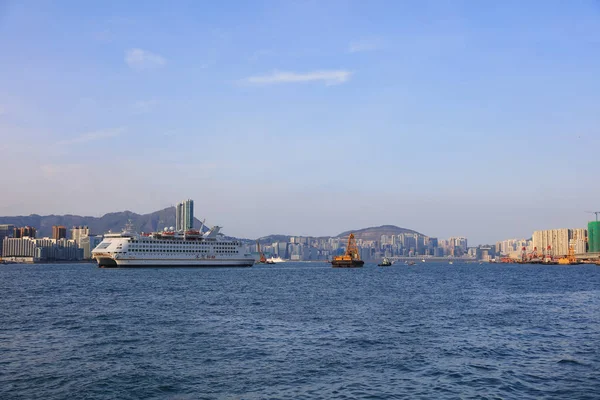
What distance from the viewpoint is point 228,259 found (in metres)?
132

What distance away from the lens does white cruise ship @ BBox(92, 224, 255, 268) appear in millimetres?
112750

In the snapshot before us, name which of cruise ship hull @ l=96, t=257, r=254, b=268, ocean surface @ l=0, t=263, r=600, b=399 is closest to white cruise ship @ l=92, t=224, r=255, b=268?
cruise ship hull @ l=96, t=257, r=254, b=268

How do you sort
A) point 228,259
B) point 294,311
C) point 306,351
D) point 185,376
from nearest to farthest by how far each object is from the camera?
point 185,376 < point 306,351 < point 294,311 < point 228,259

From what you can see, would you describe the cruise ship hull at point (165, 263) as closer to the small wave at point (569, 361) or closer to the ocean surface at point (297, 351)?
the ocean surface at point (297, 351)

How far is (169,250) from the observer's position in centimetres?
11975

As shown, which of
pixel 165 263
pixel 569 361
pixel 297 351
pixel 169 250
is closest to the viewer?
pixel 569 361

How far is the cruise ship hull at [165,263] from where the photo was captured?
112062 mm

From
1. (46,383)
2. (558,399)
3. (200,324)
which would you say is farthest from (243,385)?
(200,324)

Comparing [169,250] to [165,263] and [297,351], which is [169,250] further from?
[297,351]

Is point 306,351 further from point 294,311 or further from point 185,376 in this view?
point 294,311

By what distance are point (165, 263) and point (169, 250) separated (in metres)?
3.12

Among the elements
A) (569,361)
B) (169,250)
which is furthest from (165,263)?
(569,361)

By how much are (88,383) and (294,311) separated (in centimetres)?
1920

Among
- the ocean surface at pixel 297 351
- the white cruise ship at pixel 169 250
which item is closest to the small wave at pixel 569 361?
the ocean surface at pixel 297 351
